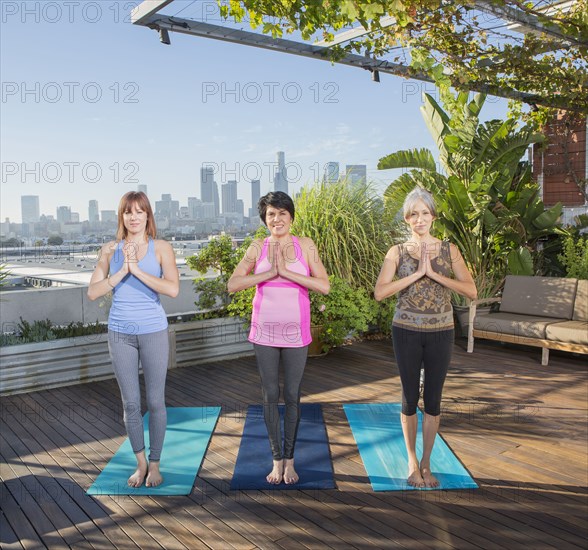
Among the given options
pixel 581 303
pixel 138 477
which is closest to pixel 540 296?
pixel 581 303

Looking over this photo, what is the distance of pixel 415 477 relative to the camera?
3164mm

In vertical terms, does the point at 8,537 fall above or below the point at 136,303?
below

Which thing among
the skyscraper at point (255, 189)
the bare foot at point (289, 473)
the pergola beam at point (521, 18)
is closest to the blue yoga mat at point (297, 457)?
the bare foot at point (289, 473)

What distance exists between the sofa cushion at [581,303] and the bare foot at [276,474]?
14.4ft

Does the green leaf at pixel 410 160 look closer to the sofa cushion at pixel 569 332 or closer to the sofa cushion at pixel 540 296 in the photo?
the sofa cushion at pixel 540 296

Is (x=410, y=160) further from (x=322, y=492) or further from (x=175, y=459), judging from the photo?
(x=322, y=492)

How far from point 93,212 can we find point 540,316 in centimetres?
515

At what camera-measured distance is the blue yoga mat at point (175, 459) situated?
3172 mm

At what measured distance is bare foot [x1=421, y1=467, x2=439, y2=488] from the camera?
3139mm

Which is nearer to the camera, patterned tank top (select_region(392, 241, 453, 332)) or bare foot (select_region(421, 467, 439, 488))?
patterned tank top (select_region(392, 241, 453, 332))

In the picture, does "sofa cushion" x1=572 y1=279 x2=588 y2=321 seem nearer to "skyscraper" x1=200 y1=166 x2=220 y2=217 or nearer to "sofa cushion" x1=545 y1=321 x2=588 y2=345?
"sofa cushion" x1=545 y1=321 x2=588 y2=345

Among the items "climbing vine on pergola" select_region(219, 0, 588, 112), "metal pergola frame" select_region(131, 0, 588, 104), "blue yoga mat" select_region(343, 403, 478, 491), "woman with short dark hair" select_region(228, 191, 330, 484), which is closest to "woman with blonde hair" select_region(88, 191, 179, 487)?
"woman with short dark hair" select_region(228, 191, 330, 484)

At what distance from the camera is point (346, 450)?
3729 millimetres

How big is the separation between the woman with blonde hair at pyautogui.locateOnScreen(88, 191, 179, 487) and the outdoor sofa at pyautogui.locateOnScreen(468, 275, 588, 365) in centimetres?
443
